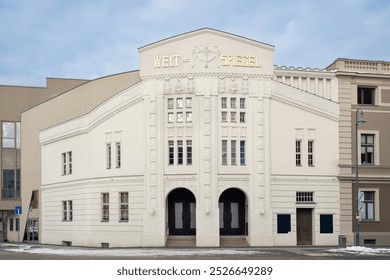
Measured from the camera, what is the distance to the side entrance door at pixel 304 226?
48406 millimetres

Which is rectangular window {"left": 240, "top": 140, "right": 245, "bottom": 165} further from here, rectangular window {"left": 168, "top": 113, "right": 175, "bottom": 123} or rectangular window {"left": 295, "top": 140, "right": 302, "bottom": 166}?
rectangular window {"left": 168, "top": 113, "right": 175, "bottom": 123}

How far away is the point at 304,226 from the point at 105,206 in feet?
45.5

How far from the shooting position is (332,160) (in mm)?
49344

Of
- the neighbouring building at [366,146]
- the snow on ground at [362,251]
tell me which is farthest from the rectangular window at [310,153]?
the snow on ground at [362,251]

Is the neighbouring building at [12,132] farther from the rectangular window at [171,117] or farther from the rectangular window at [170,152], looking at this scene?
the rectangular window at [170,152]

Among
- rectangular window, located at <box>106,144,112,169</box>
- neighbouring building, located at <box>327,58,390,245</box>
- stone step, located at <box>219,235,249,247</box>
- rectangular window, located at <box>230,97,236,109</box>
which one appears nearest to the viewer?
stone step, located at <box>219,235,249,247</box>

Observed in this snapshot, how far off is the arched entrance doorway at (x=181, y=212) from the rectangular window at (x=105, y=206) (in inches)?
177

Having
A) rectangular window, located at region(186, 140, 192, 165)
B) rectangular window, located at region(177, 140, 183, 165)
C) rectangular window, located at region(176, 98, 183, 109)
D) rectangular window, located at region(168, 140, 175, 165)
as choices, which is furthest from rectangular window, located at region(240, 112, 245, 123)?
rectangular window, located at region(168, 140, 175, 165)

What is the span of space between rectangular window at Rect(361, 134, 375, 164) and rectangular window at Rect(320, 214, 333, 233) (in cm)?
496

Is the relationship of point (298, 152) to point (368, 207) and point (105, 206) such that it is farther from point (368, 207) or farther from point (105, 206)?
point (105, 206)

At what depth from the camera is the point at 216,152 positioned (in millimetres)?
46750

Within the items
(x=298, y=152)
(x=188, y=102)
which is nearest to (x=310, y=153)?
(x=298, y=152)

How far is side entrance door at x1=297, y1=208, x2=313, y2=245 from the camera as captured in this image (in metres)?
48.4

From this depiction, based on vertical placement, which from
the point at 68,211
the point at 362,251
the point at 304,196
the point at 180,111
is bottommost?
the point at 362,251
